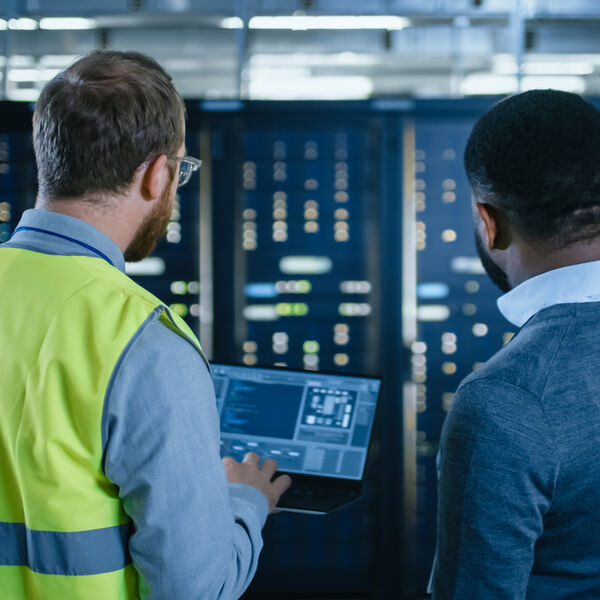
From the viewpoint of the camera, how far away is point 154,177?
801 millimetres

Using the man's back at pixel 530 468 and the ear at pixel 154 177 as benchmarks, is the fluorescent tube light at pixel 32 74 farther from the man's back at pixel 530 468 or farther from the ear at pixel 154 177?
the man's back at pixel 530 468

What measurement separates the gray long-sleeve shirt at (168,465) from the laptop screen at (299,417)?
0.60m

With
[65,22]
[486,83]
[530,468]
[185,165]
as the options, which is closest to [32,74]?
[65,22]

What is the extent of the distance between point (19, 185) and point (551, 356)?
209 cm

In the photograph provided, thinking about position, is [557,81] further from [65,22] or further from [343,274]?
[65,22]

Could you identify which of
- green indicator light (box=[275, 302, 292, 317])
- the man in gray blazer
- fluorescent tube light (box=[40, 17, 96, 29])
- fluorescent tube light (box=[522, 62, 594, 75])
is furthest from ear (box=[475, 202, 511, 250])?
→ fluorescent tube light (box=[522, 62, 594, 75])

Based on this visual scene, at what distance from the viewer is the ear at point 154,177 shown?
0.80m

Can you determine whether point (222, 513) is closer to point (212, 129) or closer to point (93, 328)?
point (93, 328)

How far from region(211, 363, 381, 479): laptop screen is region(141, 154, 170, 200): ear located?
2.26 feet

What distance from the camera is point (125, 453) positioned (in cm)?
68

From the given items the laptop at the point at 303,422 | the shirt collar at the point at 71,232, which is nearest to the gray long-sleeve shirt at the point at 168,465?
the shirt collar at the point at 71,232

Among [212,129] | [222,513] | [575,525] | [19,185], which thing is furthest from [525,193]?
[19,185]

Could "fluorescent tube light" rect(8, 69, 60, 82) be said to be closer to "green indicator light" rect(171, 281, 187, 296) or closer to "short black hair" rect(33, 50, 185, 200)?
"green indicator light" rect(171, 281, 187, 296)

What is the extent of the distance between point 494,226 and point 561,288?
Answer: 0.40 ft
